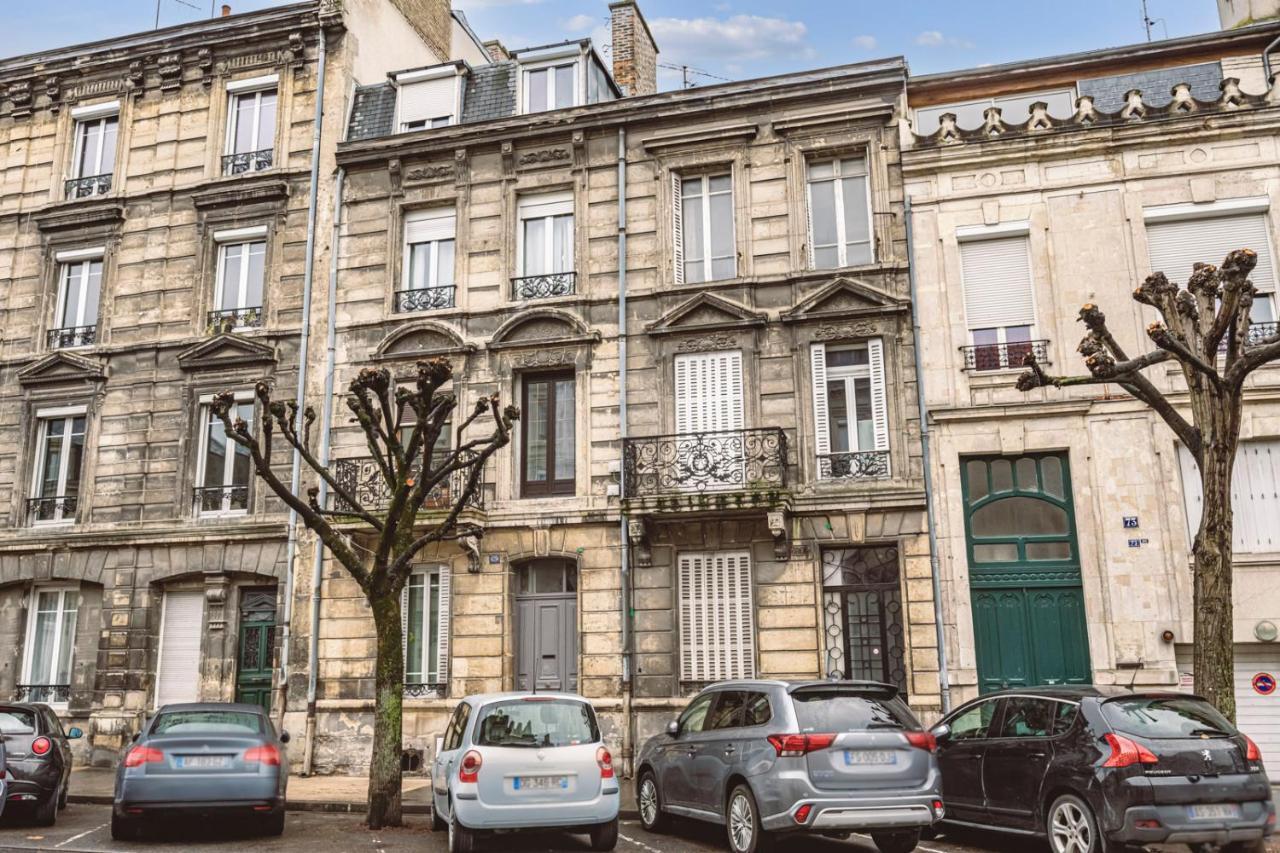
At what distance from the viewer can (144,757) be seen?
410 inches

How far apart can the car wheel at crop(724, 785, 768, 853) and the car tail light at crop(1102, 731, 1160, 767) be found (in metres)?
2.86

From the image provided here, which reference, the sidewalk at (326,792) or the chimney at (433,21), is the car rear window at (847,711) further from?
the chimney at (433,21)

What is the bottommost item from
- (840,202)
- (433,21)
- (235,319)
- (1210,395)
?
(1210,395)

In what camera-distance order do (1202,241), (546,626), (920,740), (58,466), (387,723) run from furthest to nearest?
(58,466) → (546,626) → (1202,241) → (387,723) → (920,740)

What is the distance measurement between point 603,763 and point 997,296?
32.2 ft

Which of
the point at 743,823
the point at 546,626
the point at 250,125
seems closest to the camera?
the point at 743,823

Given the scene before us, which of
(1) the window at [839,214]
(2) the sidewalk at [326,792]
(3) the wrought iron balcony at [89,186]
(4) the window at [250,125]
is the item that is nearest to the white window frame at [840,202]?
(1) the window at [839,214]

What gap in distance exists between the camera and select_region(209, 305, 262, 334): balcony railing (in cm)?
1902

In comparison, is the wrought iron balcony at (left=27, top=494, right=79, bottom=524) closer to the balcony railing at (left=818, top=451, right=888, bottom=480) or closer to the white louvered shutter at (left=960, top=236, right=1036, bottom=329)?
the balcony railing at (left=818, top=451, right=888, bottom=480)

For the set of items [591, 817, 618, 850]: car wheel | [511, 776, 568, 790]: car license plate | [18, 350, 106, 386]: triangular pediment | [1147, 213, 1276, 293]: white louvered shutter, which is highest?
[1147, 213, 1276, 293]: white louvered shutter

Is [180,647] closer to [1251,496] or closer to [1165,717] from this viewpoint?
[1165,717]

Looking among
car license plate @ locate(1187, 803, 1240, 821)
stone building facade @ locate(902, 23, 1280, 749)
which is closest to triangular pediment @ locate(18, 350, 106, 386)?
stone building facade @ locate(902, 23, 1280, 749)

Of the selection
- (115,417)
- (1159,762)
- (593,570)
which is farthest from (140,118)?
(1159,762)

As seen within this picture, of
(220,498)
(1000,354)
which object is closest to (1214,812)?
(1000,354)
